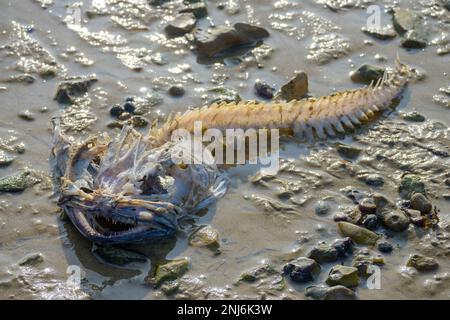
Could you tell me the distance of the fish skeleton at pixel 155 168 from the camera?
21.7 ft

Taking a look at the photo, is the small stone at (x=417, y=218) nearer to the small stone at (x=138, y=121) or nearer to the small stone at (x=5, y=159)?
the small stone at (x=138, y=121)

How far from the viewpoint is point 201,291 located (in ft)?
20.7

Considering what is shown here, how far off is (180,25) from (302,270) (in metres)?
4.58

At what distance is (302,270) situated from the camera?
21.0 feet

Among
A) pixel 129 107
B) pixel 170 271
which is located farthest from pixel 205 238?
pixel 129 107

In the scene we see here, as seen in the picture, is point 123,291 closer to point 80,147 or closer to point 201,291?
point 201,291

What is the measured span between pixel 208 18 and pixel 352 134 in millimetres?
2918

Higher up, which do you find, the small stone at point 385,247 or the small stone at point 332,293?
the small stone at point 332,293

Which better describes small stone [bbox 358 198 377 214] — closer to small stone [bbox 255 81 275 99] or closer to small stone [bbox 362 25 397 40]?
small stone [bbox 255 81 275 99]

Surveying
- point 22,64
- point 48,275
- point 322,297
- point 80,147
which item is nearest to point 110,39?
point 22,64

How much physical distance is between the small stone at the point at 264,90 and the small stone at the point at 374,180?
177cm

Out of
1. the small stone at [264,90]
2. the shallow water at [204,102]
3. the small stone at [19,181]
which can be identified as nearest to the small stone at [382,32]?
the shallow water at [204,102]

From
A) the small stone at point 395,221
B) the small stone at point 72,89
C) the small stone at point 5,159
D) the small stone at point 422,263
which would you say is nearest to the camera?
the small stone at point 422,263

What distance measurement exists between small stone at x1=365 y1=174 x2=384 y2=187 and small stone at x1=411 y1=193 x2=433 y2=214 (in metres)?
0.44
